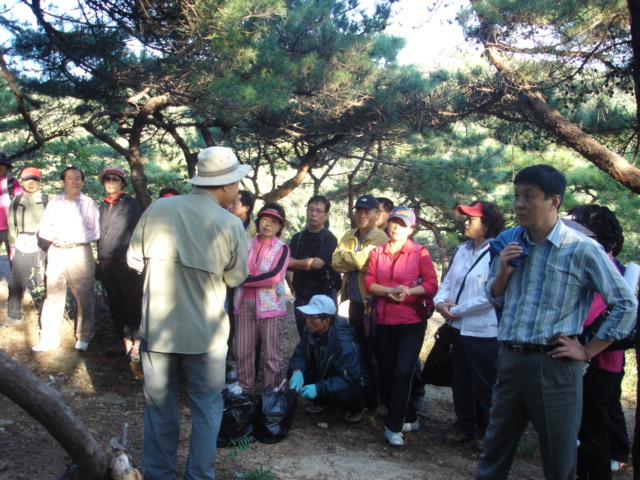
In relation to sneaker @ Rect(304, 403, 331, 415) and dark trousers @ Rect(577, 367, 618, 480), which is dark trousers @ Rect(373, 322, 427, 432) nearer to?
sneaker @ Rect(304, 403, 331, 415)

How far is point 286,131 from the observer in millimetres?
9805

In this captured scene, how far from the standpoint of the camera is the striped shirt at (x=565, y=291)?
2812mm

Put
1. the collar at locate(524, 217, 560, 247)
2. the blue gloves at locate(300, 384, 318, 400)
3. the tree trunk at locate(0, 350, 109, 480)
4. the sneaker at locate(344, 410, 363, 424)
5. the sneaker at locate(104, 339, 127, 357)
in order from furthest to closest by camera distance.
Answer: the sneaker at locate(104, 339, 127, 357) → the sneaker at locate(344, 410, 363, 424) → the blue gloves at locate(300, 384, 318, 400) → the collar at locate(524, 217, 560, 247) → the tree trunk at locate(0, 350, 109, 480)

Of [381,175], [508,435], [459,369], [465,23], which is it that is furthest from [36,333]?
[381,175]

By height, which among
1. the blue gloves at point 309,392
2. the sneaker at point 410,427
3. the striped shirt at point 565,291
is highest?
the striped shirt at point 565,291

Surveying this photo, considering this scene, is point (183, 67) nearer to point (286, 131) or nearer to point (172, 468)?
point (286, 131)

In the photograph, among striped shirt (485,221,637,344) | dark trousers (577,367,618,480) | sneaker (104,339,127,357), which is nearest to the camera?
striped shirt (485,221,637,344)

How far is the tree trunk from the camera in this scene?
7.09 ft

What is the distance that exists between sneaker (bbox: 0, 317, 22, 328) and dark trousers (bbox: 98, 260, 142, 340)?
1428 mm

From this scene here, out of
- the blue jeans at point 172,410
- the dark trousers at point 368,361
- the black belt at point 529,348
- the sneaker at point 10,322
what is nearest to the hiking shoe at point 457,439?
the dark trousers at point 368,361

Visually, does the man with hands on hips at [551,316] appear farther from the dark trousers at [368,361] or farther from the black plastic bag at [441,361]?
the dark trousers at [368,361]

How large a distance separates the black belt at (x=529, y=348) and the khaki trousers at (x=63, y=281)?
15.6ft

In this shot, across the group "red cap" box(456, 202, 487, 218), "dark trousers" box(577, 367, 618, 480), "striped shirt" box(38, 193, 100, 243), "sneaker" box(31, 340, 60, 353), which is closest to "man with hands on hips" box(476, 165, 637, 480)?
"dark trousers" box(577, 367, 618, 480)

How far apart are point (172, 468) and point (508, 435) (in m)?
1.93
